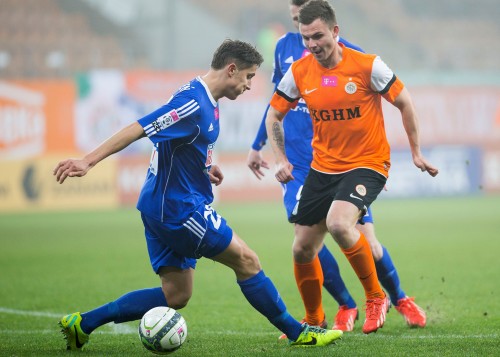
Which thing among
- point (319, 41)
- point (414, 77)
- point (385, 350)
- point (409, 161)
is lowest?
point (409, 161)

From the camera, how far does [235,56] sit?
5441 mm

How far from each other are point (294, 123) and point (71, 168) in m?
2.68

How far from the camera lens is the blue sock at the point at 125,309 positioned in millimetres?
5660

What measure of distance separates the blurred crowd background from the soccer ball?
16.6 meters

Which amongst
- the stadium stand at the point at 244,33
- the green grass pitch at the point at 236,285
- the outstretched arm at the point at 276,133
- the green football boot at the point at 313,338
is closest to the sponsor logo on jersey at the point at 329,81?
the outstretched arm at the point at 276,133

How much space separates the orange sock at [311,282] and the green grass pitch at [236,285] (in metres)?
0.35

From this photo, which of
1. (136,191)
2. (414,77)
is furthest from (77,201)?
(414,77)

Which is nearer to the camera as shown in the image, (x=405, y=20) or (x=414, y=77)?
(x=414, y=77)

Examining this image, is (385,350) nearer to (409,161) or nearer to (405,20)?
(409,161)

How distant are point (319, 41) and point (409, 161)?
18.9 m

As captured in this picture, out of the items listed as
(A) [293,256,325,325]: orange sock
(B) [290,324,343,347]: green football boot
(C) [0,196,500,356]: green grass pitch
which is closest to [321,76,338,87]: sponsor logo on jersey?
(A) [293,256,325,325]: orange sock

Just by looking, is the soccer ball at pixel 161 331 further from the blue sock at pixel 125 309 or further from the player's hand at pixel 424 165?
the player's hand at pixel 424 165

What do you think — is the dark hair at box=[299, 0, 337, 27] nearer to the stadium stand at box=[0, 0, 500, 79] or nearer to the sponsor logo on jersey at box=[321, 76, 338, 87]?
the sponsor logo on jersey at box=[321, 76, 338, 87]

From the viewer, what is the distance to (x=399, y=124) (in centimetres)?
2480
